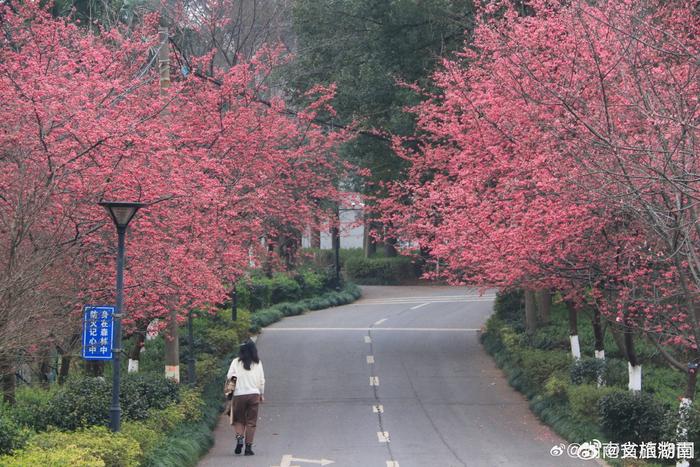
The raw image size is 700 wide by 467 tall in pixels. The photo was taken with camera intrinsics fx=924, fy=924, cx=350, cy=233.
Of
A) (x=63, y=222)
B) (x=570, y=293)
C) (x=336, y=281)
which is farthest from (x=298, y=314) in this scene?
(x=63, y=222)

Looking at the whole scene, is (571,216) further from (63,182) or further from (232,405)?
(63,182)

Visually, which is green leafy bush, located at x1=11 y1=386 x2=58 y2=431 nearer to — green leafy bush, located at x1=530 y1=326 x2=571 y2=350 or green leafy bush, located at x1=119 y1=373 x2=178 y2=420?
green leafy bush, located at x1=119 y1=373 x2=178 y2=420

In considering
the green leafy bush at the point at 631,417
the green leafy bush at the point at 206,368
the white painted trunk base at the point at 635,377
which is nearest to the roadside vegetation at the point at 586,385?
the green leafy bush at the point at 631,417

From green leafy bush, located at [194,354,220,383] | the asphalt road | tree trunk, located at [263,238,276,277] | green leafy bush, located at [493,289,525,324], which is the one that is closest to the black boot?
the asphalt road

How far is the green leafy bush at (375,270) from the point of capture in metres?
45.2

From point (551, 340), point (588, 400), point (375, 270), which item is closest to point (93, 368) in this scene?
point (588, 400)

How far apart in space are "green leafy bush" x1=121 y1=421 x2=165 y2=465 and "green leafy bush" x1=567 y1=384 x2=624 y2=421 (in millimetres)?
6496

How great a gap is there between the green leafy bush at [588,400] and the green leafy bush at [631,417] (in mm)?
638

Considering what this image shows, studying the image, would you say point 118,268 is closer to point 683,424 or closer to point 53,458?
point 53,458

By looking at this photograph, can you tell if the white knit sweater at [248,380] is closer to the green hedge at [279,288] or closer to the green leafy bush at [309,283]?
the green hedge at [279,288]

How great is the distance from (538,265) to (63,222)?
674 centimetres

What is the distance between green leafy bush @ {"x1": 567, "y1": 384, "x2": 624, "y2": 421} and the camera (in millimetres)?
14219

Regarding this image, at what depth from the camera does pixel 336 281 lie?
3825 cm

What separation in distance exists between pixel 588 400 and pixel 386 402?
474 cm
